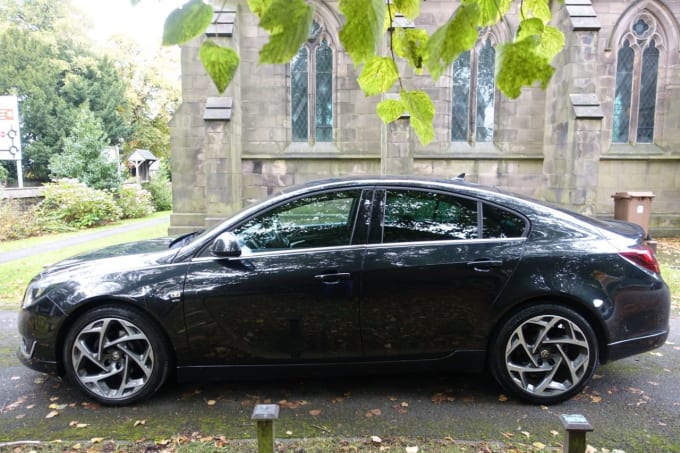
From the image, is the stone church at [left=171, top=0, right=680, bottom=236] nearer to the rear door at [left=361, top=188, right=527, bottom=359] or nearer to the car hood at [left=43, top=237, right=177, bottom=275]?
the car hood at [left=43, top=237, right=177, bottom=275]

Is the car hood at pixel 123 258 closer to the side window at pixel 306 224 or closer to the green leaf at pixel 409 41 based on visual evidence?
the side window at pixel 306 224

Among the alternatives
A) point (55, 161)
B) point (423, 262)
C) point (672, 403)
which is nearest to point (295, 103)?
point (423, 262)

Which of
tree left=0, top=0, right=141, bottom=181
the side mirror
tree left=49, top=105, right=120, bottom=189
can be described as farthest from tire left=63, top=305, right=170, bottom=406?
tree left=0, top=0, right=141, bottom=181

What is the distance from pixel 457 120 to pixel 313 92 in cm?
404

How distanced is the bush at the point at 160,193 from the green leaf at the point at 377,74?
2725 centimetres

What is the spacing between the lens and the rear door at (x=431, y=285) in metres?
3.23

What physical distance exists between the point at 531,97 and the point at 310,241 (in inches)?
427

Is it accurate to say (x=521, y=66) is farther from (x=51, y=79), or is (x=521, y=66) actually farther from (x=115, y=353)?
(x=51, y=79)

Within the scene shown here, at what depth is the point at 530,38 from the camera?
5.25 feet

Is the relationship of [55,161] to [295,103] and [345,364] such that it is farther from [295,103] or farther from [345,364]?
[345,364]

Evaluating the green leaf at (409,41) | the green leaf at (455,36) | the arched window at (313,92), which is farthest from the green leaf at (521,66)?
the arched window at (313,92)

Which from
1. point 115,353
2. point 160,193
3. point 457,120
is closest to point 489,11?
point 115,353

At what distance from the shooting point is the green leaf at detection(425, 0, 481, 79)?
64.2 inches

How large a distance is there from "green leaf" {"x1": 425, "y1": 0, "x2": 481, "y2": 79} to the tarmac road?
7.45ft
